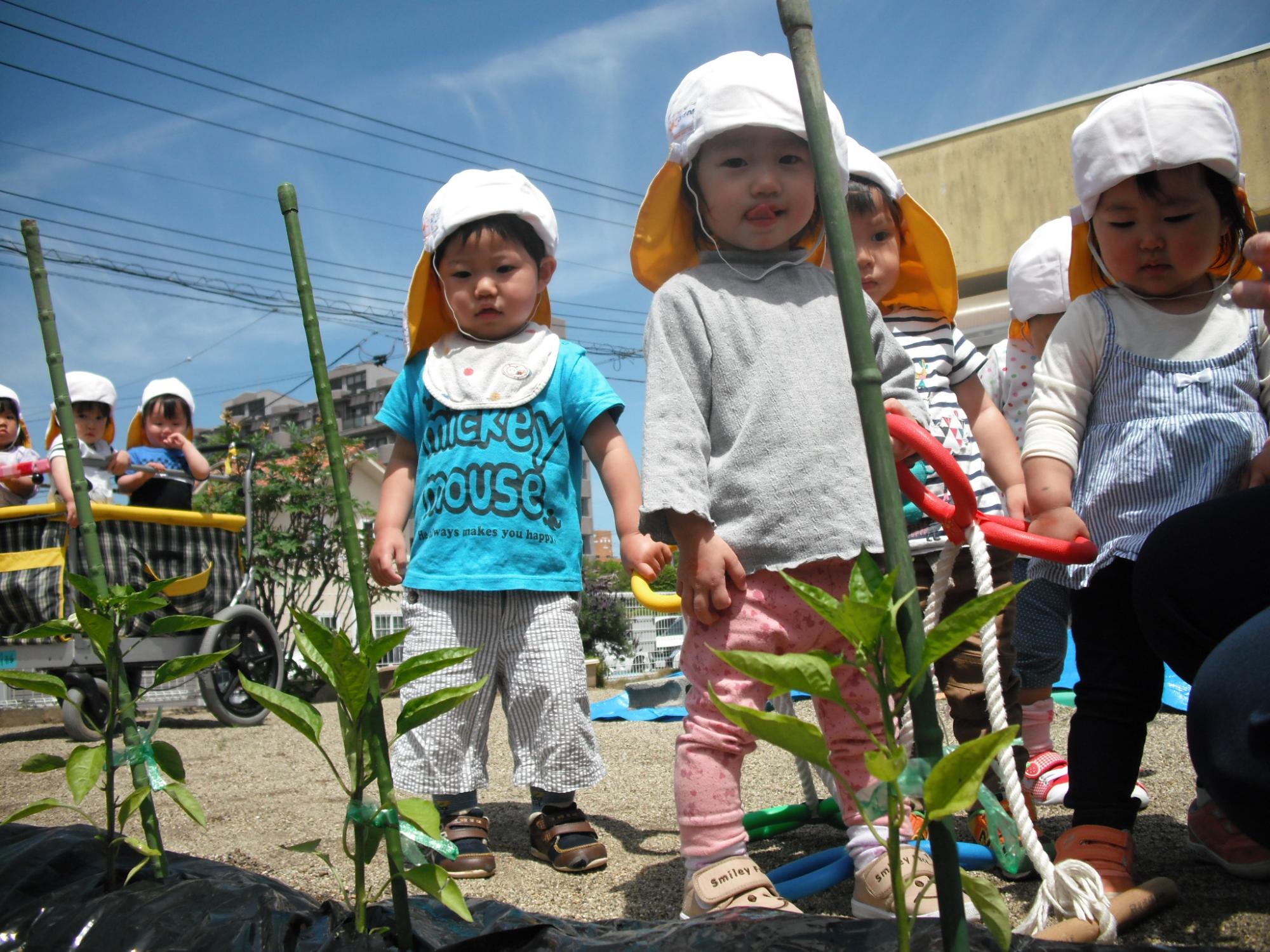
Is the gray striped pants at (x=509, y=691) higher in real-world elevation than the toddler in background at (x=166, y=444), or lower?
lower

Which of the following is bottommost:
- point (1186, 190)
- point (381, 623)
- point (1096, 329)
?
point (381, 623)

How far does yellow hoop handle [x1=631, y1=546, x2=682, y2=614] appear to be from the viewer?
1.96 metres

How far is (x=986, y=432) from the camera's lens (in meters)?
2.16

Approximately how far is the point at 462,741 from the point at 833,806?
31.3 inches

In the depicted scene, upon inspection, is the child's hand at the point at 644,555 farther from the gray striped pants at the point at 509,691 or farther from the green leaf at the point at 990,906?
the green leaf at the point at 990,906

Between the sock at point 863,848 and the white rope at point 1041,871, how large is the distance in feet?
1.02

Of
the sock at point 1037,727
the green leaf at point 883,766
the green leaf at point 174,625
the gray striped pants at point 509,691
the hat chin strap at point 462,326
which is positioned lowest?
the sock at point 1037,727

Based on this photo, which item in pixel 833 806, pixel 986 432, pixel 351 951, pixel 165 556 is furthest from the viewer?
pixel 165 556

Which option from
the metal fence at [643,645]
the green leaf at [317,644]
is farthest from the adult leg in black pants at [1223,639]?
the metal fence at [643,645]

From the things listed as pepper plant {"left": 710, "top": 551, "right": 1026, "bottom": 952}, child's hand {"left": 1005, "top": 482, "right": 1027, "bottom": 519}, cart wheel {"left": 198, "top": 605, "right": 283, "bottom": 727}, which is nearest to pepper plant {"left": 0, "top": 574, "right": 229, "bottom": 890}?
pepper plant {"left": 710, "top": 551, "right": 1026, "bottom": 952}

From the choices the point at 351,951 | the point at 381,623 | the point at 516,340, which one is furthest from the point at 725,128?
the point at 381,623

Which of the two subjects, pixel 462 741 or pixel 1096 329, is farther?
pixel 462 741

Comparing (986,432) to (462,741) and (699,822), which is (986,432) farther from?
(462,741)

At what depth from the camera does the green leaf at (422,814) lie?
40.0 inches
